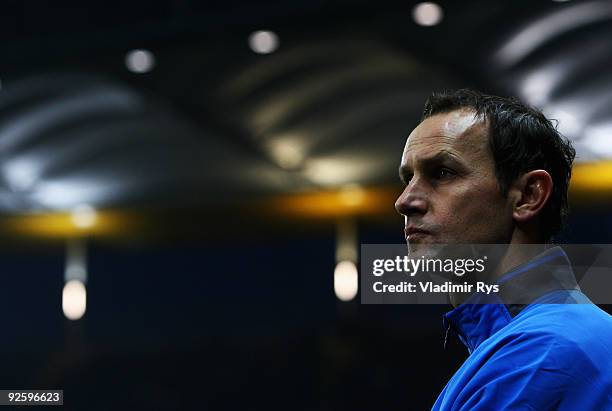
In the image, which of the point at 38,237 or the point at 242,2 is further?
the point at 38,237

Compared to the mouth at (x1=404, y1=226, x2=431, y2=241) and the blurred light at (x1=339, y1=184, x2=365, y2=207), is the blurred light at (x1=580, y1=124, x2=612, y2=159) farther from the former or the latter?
the mouth at (x1=404, y1=226, x2=431, y2=241)

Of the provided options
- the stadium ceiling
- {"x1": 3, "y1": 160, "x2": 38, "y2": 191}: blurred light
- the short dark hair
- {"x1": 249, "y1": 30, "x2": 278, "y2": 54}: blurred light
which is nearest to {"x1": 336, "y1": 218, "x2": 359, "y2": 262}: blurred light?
the stadium ceiling

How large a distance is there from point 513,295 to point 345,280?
2353 mm

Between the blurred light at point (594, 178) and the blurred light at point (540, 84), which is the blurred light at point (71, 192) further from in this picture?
the blurred light at point (594, 178)

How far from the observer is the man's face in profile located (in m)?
1.10

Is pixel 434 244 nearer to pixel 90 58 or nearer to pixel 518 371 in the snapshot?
pixel 518 371

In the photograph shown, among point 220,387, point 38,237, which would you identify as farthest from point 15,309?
point 220,387

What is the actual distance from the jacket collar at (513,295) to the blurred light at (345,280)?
231 centimetres

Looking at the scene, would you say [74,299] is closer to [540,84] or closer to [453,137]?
[540,84]

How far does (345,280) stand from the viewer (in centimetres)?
339

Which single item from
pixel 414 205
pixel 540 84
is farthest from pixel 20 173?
pixel 414 205

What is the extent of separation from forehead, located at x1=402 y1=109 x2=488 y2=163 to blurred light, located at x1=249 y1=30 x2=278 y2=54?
225cm

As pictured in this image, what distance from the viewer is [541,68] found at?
3.13 meters

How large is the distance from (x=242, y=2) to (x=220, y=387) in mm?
1537
